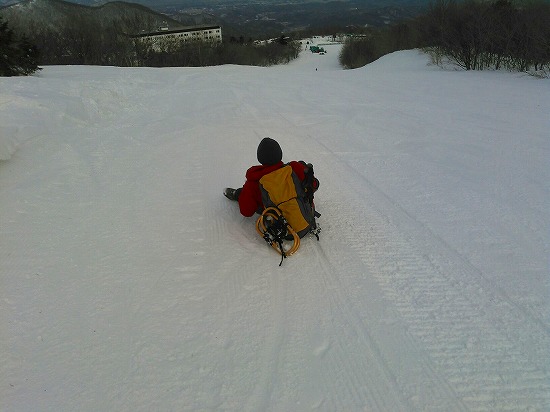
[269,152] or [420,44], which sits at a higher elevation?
[420,44]

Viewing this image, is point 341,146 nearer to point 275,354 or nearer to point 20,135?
point 275,354

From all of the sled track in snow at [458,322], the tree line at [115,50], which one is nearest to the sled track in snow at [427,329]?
the sled track in snow at [458,322]

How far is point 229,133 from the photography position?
284 inches

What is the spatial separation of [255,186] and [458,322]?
2140 mm

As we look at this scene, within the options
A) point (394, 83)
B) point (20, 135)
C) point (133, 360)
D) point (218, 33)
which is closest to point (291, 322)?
point (133, 360)

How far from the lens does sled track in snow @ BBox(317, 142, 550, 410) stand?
7.19 feet

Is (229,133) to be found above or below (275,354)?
above

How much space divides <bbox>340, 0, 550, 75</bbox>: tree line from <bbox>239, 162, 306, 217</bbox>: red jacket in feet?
46.0

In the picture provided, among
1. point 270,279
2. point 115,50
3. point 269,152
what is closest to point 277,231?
point 270,279

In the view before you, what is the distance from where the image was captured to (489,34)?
15539 millimetres

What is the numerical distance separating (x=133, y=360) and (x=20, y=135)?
5518 millimetres

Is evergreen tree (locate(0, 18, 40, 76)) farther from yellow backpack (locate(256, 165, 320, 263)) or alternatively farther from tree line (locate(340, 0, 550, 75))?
tree line (locate(340, 0, 550, 75))

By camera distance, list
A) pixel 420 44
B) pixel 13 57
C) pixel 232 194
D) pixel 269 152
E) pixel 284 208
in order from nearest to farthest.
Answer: pixel 284 208
pixel 269 152
pixel 232 194
pixel 13 57
pixel 420 44

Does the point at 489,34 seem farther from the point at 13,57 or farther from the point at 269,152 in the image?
the point at 13,57
